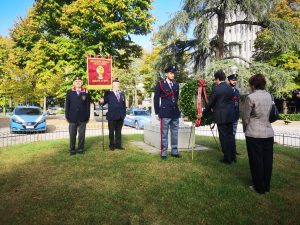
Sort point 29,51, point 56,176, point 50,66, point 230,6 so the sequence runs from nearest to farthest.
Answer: point 56,176
point 230,6
point 50,66
point 29,51

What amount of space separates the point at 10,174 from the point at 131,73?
37.1 meters

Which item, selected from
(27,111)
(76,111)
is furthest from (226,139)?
(27,111)

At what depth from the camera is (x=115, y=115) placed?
25.6 feet

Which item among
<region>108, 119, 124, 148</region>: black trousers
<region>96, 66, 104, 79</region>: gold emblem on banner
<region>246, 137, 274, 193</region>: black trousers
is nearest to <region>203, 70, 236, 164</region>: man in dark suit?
<region>246, 137, 274, 193</region>: black trousers

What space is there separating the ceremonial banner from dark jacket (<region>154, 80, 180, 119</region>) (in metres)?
2.21

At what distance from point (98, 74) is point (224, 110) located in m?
4.01

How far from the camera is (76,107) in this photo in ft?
24.1

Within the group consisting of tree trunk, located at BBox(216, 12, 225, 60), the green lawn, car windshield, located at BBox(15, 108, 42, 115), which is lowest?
the green lawn

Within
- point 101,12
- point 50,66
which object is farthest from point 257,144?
point 50,66

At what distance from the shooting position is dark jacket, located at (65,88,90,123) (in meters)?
7.34

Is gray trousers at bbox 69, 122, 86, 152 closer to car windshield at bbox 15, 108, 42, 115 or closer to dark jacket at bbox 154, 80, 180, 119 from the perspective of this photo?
dark jacket at bbox 154, 80, 180, 119

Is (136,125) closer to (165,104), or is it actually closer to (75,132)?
(75,132)

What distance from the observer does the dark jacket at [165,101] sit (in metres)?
6.57

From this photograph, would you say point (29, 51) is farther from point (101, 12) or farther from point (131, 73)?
point (131, 73)
